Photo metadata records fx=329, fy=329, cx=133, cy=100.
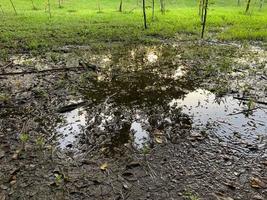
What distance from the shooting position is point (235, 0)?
2588 cm

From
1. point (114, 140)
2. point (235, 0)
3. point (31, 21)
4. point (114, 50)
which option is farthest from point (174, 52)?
point (235, 0)

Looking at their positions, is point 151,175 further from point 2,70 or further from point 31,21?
point 31,21

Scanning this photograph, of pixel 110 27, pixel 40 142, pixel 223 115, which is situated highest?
pixel 40 142

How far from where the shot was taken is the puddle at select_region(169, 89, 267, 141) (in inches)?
227

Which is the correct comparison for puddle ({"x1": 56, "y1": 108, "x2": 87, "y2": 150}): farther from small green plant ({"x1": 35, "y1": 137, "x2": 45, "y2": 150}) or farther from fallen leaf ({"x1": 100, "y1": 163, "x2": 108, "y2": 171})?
fallen leaf ({"x1": 100, "y1": 163, "x2": 108, "y2": 171})

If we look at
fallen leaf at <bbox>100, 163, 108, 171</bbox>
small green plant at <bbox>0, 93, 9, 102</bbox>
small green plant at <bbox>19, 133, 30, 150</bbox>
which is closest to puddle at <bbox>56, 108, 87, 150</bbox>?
small green plant at <bbox>19, 133, 30, 150</bbox>

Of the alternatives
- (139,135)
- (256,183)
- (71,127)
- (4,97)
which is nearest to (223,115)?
(139,135)

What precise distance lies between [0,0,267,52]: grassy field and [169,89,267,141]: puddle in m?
6.06

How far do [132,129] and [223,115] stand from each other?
6.06 ft

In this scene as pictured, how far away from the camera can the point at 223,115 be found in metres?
6.35

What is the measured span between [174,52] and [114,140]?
620cm

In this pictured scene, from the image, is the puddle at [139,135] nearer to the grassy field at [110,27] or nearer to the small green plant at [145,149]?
the small green plant at [145,149]

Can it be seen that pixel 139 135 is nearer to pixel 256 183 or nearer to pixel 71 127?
pixel 71 127

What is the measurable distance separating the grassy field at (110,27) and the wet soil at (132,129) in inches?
117
